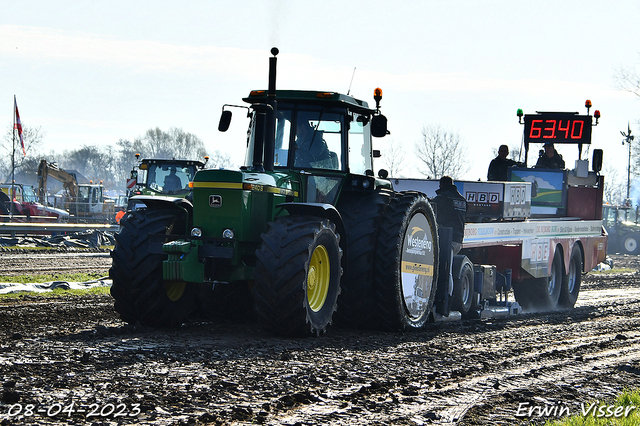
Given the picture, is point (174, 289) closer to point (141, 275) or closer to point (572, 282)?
point (141, 275)

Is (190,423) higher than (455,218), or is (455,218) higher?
(455,218)

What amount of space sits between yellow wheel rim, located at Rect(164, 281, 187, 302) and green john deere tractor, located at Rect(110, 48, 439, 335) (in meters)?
0.02

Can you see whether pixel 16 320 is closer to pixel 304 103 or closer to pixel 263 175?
pixel 263 175

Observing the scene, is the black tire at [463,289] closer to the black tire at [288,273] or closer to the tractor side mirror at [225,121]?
the black tire at [288,273]

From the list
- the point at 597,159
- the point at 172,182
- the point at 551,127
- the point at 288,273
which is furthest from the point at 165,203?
the point at 172,182

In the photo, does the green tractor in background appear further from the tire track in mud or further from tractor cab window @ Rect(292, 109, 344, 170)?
tractor cab window @ Rect(292, 109, 344, 170)

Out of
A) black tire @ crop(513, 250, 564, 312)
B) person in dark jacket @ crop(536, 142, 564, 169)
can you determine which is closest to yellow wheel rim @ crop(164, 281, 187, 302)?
black tire @ crop(513, 250, 564, 312)

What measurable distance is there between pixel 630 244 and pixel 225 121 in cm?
3514

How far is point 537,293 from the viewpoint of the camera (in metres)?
15.1

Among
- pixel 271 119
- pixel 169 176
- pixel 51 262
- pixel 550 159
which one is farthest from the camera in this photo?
pixel 169 176

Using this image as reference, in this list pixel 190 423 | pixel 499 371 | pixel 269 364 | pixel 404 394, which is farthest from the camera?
pixel 499 371

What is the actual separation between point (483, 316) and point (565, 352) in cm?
374

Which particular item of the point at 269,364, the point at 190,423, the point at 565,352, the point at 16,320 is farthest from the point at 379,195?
the point at 190,423

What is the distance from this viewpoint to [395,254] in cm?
923
